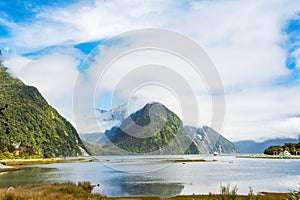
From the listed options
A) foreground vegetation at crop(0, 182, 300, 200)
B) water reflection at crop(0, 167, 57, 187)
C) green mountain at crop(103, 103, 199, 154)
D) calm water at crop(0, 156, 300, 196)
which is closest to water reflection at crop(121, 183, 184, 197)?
calm water at crop(0, 156, 300, 196)

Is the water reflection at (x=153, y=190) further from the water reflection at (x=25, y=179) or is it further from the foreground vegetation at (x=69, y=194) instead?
the water reflection at (x=25, y=179)

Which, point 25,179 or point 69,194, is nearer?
point 69,194

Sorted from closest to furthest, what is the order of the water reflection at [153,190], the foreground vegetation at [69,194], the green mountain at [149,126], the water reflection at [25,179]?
1. the green mountain at [149,126]
2. the foreground vegetation at [69,194]
3. the water reflection at [153,190]
4. the water reflection at [25,179]

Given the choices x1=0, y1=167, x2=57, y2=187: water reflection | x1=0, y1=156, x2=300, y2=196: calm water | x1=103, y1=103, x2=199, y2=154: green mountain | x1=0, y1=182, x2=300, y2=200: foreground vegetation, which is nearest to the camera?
x1=103, y1=103, x2=199, y2=154: green mountain

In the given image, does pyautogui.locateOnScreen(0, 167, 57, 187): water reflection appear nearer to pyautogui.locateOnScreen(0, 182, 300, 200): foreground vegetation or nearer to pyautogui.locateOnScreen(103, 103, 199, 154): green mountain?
pyautogui.locateOnScreen(0, 182, 300, 200): foreground vegetation

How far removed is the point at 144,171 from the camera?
73.5 metres

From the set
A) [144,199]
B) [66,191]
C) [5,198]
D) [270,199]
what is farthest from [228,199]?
[66,191]

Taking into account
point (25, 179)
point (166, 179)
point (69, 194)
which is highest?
point (69, 194)

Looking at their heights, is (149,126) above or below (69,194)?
above

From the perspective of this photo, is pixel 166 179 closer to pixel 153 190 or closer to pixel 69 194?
pixel 153 190

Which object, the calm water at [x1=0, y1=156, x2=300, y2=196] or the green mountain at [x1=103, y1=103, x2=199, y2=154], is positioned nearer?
the green mountain at [x1=103, y1=103, x2=199, y2=154]

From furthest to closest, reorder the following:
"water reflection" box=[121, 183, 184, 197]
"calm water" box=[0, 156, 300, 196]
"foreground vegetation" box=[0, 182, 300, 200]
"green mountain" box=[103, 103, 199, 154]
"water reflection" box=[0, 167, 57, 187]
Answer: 1. "water reflection" box=[0, 167, 57, 187]
2. "calm water" box=[0, 156, 300, 196]
3. "water reflection" box=[121, 183, 184, 197]
4. "foreground vegetation" box=[0, 182, 300, 200]
5. "green mountain" box=[103, 103, 199, 154]

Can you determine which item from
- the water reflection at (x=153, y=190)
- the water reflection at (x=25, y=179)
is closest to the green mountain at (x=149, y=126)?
the water reflection at (x=153, y=190)

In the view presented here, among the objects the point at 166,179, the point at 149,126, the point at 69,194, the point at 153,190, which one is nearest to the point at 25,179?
the point at 166,179
